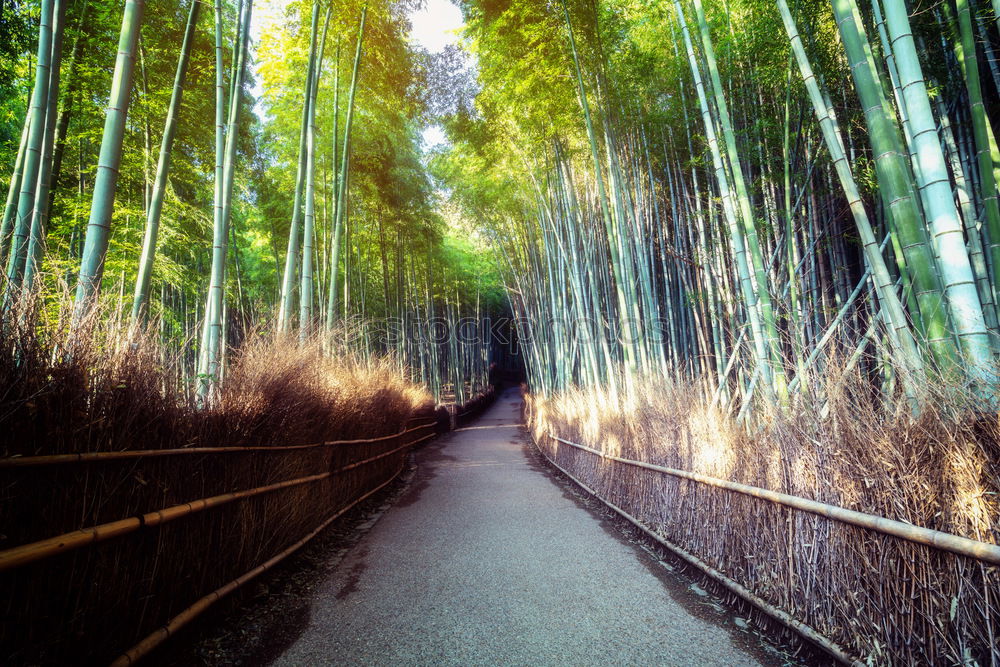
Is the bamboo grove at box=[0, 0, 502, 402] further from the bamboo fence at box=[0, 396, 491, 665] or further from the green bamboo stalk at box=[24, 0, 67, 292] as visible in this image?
the bamboo fence at box=[0, 396, 491, 665]

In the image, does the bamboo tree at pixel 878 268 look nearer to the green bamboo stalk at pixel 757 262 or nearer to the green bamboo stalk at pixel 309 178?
the green bamboo stalk at pixel 757 262

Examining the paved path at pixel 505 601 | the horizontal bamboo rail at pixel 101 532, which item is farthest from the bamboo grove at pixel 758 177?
the horizontal bamboo rail at pixel 101 532

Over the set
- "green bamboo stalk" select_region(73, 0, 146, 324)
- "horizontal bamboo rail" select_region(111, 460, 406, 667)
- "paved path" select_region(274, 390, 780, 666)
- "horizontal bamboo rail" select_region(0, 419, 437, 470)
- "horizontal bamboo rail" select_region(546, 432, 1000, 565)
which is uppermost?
"green bamboo stalk" select_region(73, 0, 146, 324)

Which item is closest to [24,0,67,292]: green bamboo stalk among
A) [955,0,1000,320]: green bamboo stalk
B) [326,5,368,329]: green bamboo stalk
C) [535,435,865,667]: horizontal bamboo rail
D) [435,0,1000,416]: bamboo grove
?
[326,5,368,329]: green bamboo stalk

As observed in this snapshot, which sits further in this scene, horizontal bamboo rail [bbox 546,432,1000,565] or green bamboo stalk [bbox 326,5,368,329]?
green bamboo stalk [bbox 326,5,368,329]

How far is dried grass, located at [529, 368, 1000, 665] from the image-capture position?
3.55ft

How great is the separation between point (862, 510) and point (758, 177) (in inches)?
134

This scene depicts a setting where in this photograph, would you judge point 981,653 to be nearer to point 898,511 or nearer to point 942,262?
point 898,511

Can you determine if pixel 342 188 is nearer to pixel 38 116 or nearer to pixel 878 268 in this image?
pixel 38 116

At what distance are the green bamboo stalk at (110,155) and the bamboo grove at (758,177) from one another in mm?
2919

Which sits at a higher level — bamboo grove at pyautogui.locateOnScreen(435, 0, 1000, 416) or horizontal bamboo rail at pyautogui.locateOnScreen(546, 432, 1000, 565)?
bamboo grove at pyautogui.locateOnScreen(435, 0, 1000, 416)

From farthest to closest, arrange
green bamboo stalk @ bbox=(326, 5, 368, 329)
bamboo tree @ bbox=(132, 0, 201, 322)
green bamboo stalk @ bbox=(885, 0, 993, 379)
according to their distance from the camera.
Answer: green bamboo stalk @ bbox=(326, 5, 368, 329) → bamboo tree @ bbox=(132, 0, 201, 322) → green bamboo stalk @ bbox=(885, 0, 993, 379)

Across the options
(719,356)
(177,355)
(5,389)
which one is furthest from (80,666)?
(719,356)

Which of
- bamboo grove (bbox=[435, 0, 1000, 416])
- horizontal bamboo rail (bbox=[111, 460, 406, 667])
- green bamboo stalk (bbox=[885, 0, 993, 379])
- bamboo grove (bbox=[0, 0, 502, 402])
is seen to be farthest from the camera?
bamboo grove (bbox=[0, 0, 502, 402])
